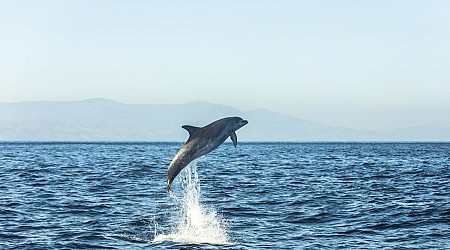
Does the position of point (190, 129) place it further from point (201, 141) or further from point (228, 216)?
point (228, 216)

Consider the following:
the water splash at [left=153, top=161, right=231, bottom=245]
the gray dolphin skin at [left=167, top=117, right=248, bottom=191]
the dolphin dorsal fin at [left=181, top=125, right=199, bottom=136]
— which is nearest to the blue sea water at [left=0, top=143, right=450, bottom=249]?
the water splash at [left=153, top=161, right=231, bottom=245]

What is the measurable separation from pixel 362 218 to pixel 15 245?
1310cm

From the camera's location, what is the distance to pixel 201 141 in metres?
16.1

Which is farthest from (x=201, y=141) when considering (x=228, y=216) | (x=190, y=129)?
(x=228, y=216)

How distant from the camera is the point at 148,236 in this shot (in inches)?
845

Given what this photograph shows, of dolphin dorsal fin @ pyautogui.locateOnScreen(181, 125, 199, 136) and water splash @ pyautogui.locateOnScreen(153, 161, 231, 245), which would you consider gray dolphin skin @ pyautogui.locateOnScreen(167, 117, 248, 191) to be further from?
water splash @ pyautogui.locateOnScreen(153, 161, 231, 245)

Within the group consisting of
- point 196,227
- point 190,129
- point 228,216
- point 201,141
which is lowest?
point 196,227

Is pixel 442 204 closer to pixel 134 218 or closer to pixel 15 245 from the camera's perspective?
pixel 134 218

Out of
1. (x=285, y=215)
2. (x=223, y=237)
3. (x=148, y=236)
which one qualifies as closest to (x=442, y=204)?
(x=285, y=215)

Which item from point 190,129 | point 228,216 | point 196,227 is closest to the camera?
point 190,129

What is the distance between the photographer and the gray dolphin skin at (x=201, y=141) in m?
15.9

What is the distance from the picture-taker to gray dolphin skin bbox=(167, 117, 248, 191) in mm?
15930

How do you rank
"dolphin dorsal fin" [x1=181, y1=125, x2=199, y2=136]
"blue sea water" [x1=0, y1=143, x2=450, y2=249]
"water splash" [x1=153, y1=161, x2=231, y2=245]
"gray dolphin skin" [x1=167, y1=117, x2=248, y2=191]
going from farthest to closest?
1. "water splash" [x1=153, y1=161, x2=231, y2=245]
2. "blue sea water" [x1=0, y1=143, x2=450, y2=249]
3. "dolphin dorsal fin" [x1=181, y1=125, x2=199, y2=136]
4. "gray dolphin skin" [x1=167, y1=117, x2=248, y2=191]

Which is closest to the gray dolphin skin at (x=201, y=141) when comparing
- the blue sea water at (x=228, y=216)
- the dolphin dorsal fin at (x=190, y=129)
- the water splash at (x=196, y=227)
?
the dolphin dorsal fin at (x=190, y=129)
